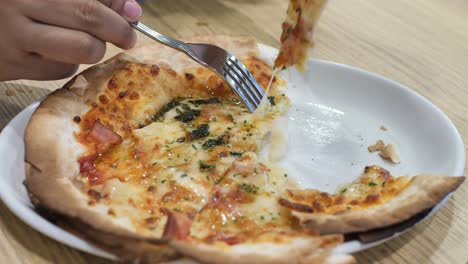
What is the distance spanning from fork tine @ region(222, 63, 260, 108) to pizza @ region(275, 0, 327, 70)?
141 mm

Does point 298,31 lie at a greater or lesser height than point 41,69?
greater

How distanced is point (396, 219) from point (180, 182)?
618 millimetres

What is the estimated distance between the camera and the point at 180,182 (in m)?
1.57

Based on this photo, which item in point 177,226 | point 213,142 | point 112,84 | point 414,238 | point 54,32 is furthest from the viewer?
point 112,84

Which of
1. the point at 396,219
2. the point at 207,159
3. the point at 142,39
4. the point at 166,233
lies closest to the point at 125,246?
Answer: the point at 166,233

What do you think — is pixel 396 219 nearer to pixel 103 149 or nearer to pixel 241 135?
pixel 241 135

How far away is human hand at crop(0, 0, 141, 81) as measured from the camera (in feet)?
5.41

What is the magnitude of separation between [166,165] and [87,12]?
55 cm

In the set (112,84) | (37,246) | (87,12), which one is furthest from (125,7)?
(37,246)

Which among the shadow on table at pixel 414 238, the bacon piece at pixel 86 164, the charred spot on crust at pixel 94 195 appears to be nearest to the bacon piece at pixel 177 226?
the charred spot on crust at pixel 94 195

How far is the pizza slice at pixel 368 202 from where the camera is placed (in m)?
1.33

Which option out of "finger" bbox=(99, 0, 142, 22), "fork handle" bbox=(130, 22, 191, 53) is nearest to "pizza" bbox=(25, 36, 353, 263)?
"fork handle" bbox=(130, 22, 191, 53)

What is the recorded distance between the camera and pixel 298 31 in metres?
1.99

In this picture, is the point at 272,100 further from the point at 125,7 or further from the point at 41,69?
the point at 41,69
